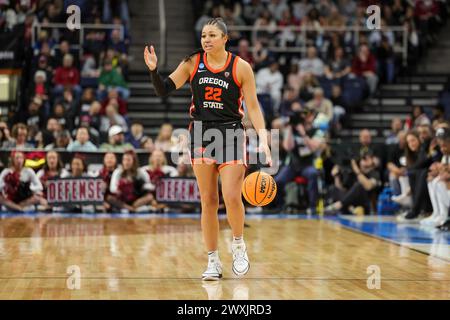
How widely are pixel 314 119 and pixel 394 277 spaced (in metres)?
9.28

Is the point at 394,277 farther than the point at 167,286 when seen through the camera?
Yes

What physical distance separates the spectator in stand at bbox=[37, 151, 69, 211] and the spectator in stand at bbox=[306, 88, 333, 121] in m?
5.29

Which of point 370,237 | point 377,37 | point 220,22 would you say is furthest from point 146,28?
point 220,22

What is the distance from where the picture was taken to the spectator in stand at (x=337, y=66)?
19312 mm

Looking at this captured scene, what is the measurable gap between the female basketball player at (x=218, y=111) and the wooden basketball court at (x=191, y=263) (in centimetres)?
72

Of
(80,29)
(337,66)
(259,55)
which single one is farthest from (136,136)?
(337,66)

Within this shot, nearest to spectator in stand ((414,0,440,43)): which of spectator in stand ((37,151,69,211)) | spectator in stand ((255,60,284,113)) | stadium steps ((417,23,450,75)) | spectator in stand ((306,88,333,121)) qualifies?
stadium steps ((417,23,450,75))

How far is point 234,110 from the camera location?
7.49 meters

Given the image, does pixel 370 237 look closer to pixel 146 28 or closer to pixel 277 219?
pixel 277 219

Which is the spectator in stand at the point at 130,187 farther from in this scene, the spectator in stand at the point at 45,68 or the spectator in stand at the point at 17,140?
the spectator in stand at the point at 45,68

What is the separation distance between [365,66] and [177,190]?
6.51 m

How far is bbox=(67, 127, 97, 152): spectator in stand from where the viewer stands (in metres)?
15.3

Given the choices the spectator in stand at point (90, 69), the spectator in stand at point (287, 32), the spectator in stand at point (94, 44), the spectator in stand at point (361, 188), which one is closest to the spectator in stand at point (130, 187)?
the spectator in stand at point (361, 188)

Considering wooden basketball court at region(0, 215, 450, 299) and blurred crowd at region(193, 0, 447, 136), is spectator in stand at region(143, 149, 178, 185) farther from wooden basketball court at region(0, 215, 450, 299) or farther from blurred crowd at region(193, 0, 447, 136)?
blurred crowd at region(193, 0, 447, 136)
